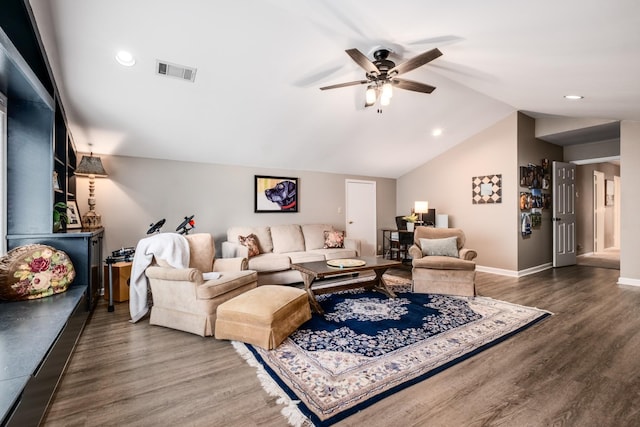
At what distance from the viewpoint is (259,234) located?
16.0 ft

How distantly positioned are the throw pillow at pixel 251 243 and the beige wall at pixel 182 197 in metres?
0.57

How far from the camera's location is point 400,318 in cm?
312

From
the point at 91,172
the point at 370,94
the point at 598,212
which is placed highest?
the point at 370,94

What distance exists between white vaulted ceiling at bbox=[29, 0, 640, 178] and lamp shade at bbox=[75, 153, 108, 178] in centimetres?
29

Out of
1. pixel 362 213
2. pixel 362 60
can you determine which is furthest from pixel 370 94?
pixel 362 213

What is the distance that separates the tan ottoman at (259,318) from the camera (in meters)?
2.44

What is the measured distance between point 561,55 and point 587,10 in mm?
735

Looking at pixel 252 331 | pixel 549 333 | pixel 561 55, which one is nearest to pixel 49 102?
pixel 252 331

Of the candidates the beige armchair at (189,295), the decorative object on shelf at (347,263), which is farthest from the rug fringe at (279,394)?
the decorative object on shelf at (347,263)

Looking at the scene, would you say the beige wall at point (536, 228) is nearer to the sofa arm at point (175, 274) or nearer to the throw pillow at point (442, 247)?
the throw pillow at point (442, 247)

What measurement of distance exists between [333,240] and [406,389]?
3454 millimetres

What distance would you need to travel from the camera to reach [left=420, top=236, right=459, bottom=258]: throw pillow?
13.9 feet

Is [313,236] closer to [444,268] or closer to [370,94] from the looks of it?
[444,268]

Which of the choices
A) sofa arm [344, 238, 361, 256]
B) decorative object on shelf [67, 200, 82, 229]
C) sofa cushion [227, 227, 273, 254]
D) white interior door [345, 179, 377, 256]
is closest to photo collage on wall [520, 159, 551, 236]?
white interior door [345, 179, 377, 256]
